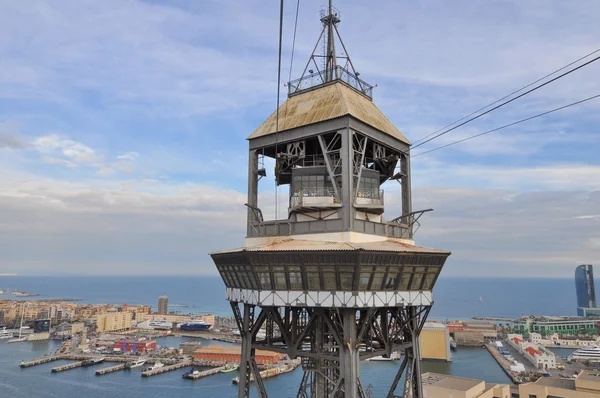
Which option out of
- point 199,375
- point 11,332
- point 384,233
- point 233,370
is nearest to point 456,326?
point 233,370

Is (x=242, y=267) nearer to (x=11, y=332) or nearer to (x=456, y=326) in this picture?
(x=456, y=326)

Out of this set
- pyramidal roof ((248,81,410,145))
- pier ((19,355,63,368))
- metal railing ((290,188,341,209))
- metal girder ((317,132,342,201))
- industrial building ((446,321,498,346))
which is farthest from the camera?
industrial building ((446,321,498,346))

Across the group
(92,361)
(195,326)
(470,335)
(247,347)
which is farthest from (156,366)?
(247,347)

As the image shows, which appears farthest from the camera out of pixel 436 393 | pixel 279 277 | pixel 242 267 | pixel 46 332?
pixel 46 332

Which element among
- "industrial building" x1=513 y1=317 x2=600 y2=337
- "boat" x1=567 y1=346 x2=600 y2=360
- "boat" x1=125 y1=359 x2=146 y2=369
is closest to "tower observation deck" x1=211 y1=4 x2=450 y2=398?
"boat" x1=125 y1=359 x2=146 y2=369

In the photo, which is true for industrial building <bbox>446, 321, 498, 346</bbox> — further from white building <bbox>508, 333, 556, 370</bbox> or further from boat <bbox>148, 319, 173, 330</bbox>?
boat <bbox>148, 319, 173, 330</bbox>

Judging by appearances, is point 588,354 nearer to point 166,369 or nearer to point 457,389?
point 457,389
